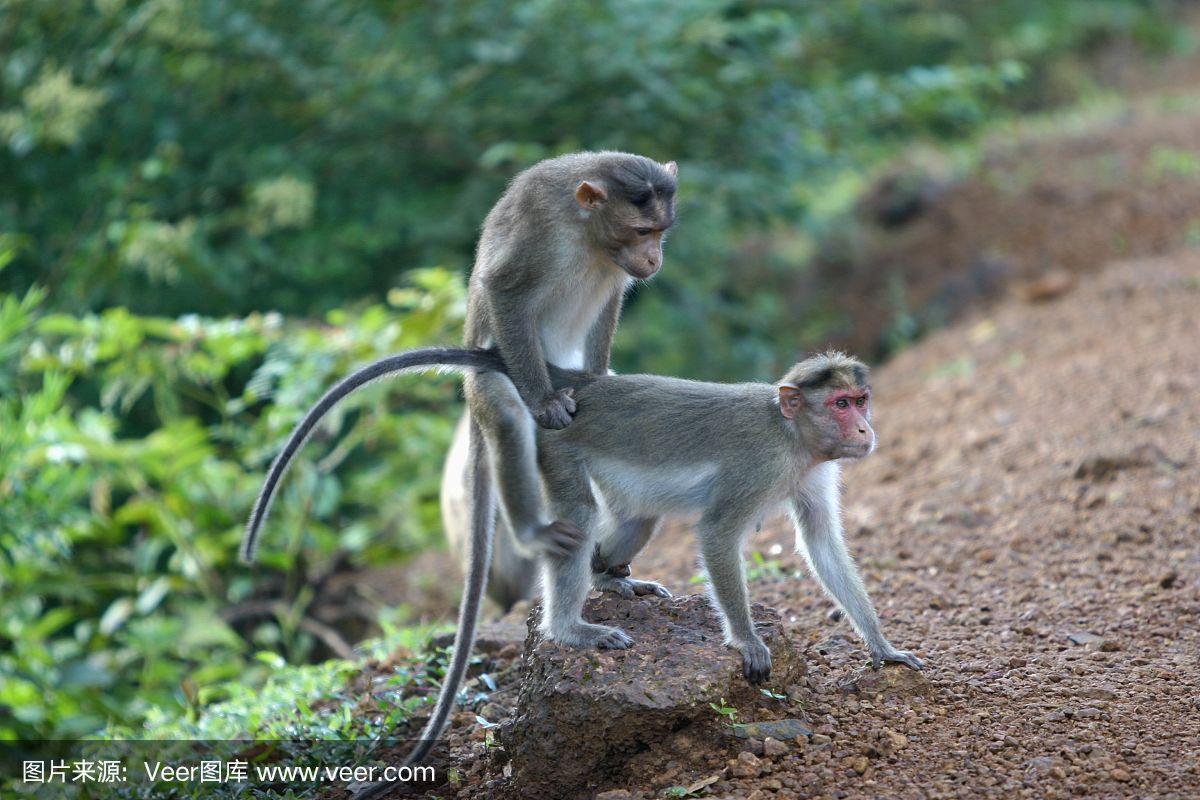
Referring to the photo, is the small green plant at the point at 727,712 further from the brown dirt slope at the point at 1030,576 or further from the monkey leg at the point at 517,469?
the monkey leg at the point at 517,469

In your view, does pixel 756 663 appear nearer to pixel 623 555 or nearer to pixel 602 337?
pixel 623 555

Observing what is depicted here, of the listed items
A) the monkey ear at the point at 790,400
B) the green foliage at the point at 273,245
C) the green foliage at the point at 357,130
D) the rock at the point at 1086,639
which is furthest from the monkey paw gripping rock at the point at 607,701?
the green foliage at the point at 357,130

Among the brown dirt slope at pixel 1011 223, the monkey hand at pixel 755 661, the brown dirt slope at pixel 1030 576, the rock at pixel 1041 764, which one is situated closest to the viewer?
the rock at pixel 1041 764

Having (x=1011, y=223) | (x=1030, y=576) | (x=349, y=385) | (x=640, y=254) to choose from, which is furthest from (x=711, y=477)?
(x=1011, y=223)

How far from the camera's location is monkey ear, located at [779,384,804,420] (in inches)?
195

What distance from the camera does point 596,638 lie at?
15.5ft

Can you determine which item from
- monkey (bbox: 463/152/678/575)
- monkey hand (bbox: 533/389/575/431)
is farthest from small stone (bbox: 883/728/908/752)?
monkey hand (bbox: 533/389/575/431)

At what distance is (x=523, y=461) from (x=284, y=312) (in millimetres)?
6476

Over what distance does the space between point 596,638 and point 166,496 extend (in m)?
4.71

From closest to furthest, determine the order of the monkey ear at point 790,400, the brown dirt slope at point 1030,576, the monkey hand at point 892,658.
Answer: the brown dirt slope at point 1030,576 < the monkey hand at point 892,658 < the monkey ear at point 790,400

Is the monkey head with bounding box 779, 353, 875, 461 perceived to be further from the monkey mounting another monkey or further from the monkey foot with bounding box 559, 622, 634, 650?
the monkey foot with bounding box 559, 622, 634, 650

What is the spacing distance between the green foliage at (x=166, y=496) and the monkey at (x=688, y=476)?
2.87 meters

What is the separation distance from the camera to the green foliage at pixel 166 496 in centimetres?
738

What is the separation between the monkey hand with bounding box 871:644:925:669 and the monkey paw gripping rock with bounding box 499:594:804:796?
364 millimetres
